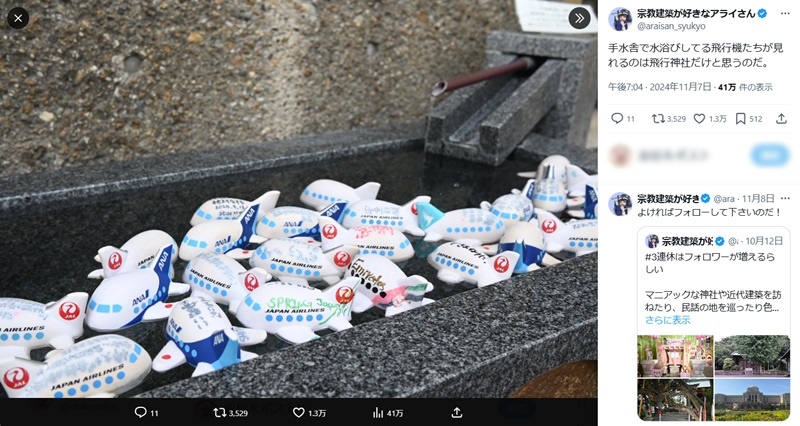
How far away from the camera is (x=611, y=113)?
122 centimetres

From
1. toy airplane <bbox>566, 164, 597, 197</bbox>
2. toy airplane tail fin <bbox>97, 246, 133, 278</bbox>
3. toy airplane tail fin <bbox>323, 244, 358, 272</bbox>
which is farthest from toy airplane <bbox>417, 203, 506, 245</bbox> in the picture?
toy airplane tail fin <bbox>97, 246, 133, 278</bbox>

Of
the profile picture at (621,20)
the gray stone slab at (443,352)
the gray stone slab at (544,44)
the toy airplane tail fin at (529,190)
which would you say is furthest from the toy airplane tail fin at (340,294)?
the gray stone slab at (544,44)

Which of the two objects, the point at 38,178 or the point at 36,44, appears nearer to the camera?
the point at 38,178

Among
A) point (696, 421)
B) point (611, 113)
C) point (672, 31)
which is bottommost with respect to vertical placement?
point (696, 421)

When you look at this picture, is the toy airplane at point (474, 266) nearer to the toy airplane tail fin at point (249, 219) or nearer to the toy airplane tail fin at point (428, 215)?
the toy airplane tail fin at point (428, 215)

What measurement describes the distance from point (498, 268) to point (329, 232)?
1.43ft

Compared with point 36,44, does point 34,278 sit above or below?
below

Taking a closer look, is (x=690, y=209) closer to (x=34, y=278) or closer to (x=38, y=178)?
(x=34, y=278)

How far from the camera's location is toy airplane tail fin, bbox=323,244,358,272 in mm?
1951

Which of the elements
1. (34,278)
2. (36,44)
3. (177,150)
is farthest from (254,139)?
(34,278)

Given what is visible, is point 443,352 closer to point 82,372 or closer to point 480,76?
point 82,372

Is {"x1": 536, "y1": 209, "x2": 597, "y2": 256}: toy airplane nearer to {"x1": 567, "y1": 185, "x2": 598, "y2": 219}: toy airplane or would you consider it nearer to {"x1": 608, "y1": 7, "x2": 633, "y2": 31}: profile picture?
{"x1": 567, "y1": 185, "x2": 598, "y2": 219}: toy airplane

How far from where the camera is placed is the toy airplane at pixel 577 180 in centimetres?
282

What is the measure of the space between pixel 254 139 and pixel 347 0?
0.69 meters
